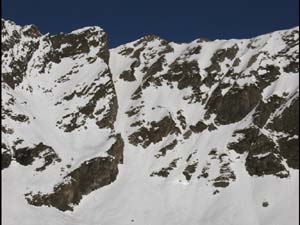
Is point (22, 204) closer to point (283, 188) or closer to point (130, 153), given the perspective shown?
point (130, 153)

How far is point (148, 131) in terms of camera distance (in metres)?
78.0

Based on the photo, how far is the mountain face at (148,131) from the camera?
6194 centimetres

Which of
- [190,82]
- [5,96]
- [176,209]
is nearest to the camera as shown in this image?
[176,209]

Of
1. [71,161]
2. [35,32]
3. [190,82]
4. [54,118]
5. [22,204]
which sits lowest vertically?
[22,204]

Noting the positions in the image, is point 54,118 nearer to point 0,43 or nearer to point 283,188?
point 0,43

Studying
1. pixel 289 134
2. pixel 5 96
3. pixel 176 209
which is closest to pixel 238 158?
pixel 289 134

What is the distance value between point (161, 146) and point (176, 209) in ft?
51.3

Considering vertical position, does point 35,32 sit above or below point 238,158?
above

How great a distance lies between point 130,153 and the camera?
246 feet

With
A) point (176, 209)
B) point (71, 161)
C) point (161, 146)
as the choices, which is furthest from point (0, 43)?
point (176, 209)

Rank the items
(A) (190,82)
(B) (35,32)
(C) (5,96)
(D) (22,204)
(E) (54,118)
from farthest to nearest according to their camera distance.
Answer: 1. (B) (35,32)
2. (A) (190,82)
3. (E) (54,118)
4. (C) (5,96)
5. (D) (22,204)

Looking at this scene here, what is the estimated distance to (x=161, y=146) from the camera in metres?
76.1

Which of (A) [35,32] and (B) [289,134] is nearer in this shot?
(B) [289,134]

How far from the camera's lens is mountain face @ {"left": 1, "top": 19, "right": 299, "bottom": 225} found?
61.9 meters
